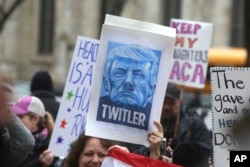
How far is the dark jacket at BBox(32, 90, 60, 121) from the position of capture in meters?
8.22

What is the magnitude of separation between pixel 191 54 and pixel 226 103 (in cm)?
456

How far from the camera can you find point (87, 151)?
5203 mm

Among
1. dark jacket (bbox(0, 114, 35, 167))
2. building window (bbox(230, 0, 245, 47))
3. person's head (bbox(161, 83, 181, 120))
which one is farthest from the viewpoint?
building window (bbox(230, 0, 245, 47))

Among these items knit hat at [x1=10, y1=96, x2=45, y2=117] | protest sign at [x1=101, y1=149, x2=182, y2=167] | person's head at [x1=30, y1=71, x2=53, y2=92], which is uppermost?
person's head at [x1=30, y1=71, x2=53, y2=92]

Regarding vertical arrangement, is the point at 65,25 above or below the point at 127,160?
above

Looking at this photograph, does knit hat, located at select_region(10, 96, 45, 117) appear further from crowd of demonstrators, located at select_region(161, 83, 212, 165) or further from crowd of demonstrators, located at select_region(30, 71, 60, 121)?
crowd of demonstrators, located at select_region(30, 71, 60, 121)

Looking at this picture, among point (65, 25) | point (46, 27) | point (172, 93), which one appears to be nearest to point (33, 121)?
point (172, 93)

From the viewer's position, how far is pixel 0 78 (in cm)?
295

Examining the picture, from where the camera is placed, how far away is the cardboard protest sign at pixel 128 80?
16.0 feet

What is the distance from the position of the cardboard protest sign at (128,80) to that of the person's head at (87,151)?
32cm

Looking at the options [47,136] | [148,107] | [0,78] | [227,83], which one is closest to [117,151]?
[148,107]

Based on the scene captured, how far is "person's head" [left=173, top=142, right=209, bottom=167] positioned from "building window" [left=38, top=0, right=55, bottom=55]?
28634 millimetres

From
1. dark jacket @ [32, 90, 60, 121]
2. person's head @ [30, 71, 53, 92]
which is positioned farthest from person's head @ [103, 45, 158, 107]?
person's head @ [30, 71, 53, 92]

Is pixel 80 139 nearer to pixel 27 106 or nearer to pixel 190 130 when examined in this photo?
pixel 27 106
